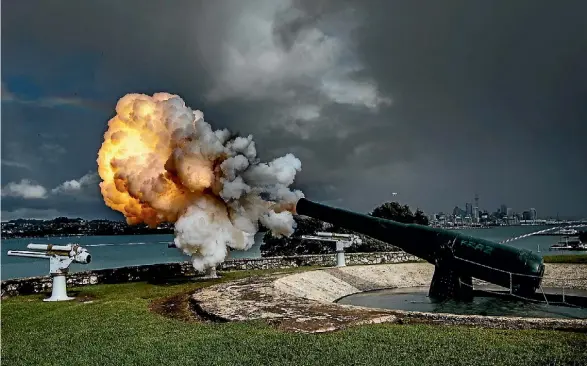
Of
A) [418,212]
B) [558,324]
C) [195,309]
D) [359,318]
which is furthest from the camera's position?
[418,212]

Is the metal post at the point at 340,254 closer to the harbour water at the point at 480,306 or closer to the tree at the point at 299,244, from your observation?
the harbour water at the point at 480,306

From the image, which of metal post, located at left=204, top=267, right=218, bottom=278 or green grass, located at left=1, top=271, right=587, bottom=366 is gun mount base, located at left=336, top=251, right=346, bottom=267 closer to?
metal post, located at left=204, top=267, right=218, bottom=278

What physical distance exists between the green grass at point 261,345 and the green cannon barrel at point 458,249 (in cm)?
485

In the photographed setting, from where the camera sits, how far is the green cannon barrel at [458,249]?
13852 mm

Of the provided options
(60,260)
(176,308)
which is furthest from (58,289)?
(176,308)

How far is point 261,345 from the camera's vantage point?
324 inches

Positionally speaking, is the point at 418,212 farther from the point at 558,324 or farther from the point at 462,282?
the point at 558,324

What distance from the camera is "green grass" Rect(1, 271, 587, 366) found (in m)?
7.35

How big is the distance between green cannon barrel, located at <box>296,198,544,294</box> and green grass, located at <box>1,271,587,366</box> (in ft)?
15.9

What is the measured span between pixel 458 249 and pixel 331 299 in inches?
187

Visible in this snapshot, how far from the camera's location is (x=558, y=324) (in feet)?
31.5

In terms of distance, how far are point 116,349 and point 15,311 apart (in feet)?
19.7

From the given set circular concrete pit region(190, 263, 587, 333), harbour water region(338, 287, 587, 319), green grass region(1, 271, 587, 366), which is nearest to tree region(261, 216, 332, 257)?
circular concrete pit region(190, 263, 587, 333)

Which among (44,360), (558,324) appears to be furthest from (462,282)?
(44,360)
